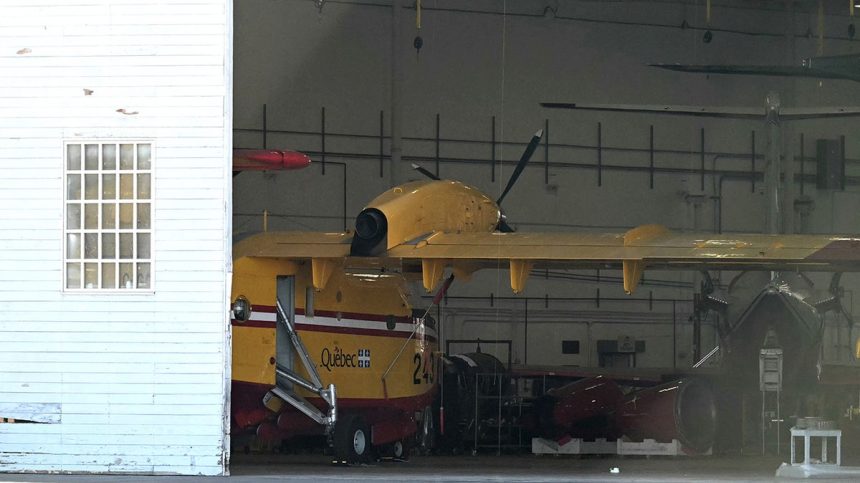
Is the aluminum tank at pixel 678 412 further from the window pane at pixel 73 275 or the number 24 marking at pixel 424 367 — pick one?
Result: the window pane at pixel 73 275

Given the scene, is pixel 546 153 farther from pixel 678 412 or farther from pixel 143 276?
pixel 143 276

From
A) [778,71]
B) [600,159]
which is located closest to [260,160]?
[778,71]

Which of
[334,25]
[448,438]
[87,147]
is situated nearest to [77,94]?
[87,147]

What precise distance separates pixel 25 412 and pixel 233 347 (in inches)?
89.7

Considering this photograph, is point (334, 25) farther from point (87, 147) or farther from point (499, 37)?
point (87, 147)

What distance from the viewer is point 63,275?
38.2 feet

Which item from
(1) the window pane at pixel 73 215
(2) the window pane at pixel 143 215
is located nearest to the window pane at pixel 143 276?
(2) the window pane at pixel 143 215

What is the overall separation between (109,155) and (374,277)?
4804 mm

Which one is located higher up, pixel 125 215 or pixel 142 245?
pixel 125 215

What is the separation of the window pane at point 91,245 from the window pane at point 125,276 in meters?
0.29

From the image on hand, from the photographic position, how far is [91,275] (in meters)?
11.7

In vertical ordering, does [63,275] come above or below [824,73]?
below

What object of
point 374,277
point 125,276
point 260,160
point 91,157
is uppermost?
point 260,160

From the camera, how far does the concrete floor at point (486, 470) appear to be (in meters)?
11.2
